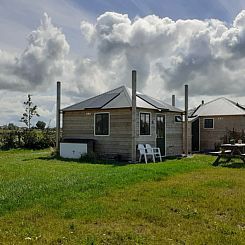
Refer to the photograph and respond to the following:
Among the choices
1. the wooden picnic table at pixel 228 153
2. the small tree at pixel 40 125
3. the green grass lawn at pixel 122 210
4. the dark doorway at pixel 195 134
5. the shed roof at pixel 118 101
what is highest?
the shed roof at pixel 118 101

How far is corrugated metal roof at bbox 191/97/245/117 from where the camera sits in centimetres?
2433

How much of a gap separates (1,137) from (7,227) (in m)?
19.6

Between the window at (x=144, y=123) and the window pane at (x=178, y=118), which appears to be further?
the window pane at (x=178, y=118)

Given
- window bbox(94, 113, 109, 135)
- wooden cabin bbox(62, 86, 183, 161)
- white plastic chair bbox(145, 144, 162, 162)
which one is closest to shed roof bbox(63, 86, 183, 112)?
wooden cabin bbox(62, 86, 183, 161)

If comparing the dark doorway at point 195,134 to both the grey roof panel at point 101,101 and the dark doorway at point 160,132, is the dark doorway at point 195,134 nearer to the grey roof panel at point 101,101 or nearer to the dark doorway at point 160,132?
the dark doorway at point 160,132

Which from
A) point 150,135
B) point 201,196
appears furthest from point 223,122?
point 201,196

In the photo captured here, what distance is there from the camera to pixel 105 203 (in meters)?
6.95

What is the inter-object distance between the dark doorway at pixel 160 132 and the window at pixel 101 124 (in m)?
2.68

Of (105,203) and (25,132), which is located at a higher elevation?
(25,132)

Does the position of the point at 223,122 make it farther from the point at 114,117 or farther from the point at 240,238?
the point at 240,238

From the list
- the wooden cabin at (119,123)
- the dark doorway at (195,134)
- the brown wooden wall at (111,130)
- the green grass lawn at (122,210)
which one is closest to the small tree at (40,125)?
the brown wooden wall at (111,130)

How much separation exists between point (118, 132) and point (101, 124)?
117 centimetres

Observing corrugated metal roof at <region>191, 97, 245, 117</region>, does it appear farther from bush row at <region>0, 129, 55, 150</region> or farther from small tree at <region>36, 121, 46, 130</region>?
small tree at <region>36, 121, 46, 130</region>

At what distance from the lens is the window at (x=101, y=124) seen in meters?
17.7
